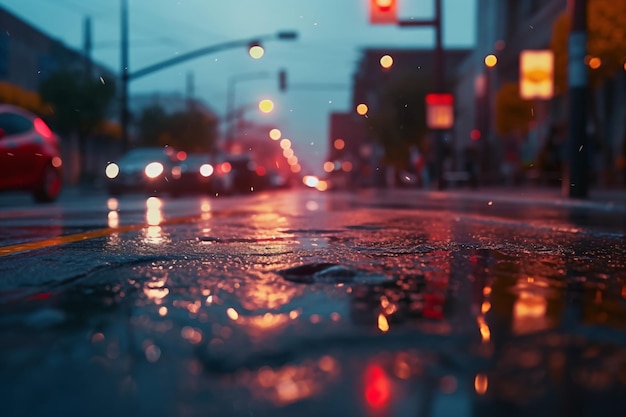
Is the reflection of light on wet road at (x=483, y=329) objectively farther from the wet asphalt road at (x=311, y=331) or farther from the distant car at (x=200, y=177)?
the distant car at (x=200, y=177)

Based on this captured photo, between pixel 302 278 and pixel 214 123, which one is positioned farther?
pixel 214 123

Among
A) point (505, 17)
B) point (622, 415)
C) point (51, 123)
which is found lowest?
point (622, 415)

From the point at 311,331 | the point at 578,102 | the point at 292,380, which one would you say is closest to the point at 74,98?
the point at 578,102

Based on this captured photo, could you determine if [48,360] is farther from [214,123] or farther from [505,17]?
[214,123]

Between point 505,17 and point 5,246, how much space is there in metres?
43.9

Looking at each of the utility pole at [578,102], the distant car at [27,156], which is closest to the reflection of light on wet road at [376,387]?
the distant car at [27,156]

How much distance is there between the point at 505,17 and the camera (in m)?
46.2

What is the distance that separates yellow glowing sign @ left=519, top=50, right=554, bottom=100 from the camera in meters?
19.2

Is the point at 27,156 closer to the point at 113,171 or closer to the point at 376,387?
the point at 113,171

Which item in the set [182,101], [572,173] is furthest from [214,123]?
[572,173]

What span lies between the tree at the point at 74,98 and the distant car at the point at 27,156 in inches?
953

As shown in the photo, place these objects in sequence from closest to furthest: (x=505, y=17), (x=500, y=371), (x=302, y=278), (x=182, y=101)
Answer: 1. (x=500, y=371)
2. (x=302, y=278)
3. (x=505, y=17)
4. (x=182, y=101)

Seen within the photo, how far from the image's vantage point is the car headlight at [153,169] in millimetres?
23531

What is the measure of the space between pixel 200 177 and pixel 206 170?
1.08ft
